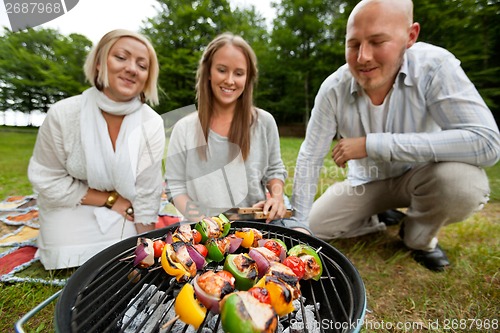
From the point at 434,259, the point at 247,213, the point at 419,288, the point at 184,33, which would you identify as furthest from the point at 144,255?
the point at 184,33

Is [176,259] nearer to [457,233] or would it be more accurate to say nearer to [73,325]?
[73,325]

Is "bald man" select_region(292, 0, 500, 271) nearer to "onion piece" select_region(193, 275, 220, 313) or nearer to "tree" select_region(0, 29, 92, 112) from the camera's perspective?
"onion piece" select_region(193, 275, 220, 313)

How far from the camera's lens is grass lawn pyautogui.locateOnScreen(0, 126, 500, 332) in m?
1.65

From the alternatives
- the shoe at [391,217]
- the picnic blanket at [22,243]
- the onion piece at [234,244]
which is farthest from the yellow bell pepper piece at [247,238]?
the shoe at [391,217]

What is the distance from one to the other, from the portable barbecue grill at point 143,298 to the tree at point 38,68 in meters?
14.6

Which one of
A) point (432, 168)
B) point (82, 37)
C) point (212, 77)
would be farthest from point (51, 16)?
point (82, 37)

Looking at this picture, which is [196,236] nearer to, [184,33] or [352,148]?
[352,148]

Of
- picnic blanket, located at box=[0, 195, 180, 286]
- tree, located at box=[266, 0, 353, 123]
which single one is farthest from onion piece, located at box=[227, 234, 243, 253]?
tree, located at box=[266, 0, 353, 123]

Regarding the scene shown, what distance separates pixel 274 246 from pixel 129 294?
1.90 feet

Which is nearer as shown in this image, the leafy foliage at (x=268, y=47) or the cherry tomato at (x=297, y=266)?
the cherry tomato at (x=297, y=266)

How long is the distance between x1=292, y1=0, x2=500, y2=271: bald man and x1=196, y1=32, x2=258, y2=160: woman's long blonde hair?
539 mm

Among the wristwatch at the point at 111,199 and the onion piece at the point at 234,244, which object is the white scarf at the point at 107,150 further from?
the onion piece at the point at 234,244

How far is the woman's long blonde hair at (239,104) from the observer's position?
7.48ft

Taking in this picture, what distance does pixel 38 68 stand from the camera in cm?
1369
